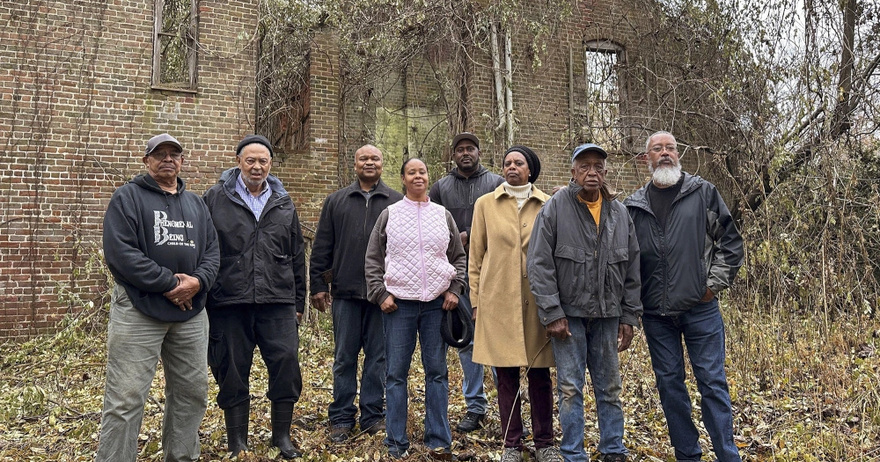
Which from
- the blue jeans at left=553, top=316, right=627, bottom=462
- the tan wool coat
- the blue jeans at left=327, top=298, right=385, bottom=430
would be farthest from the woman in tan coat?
the blue jeans at left=327, top=298, right=385, bottom=430

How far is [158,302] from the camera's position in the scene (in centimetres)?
377

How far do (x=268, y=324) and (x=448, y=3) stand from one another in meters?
7.60

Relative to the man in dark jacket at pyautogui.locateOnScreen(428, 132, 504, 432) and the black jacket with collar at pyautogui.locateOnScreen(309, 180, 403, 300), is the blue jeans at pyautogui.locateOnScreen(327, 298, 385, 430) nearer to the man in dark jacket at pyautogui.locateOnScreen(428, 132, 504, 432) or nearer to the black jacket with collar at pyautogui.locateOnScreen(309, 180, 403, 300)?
the black jacket with collar at pyautogui.locateOnScreen(309, 180, 403, 300)

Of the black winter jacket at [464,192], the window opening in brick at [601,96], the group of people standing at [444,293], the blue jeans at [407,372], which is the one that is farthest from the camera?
the window opening in brick at [601,96]

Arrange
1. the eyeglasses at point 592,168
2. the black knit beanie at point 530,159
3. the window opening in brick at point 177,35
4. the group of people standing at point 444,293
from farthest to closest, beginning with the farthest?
the window opening in brick at point 177,35
the black knit beanie at point 530,159
the eyeglasses at point 592,168
the group of people standing at point 444,293

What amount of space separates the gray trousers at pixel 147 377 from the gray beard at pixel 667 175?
307cm

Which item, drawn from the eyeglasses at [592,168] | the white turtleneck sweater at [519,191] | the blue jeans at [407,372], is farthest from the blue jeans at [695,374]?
the blue jeans at [407,372]

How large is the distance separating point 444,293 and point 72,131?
6.73 m

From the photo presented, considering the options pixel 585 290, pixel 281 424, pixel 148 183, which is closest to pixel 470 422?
pixel 281 424

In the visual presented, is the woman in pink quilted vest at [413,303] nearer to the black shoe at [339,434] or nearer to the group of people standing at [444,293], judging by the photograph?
the group of people standing at [444,293]

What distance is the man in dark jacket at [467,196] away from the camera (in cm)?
505

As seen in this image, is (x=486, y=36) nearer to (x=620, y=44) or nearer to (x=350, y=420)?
(x=620, y=44)

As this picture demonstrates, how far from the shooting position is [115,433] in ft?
11.9

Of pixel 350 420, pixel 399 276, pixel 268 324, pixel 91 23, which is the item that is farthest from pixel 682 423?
pixel 91 23
